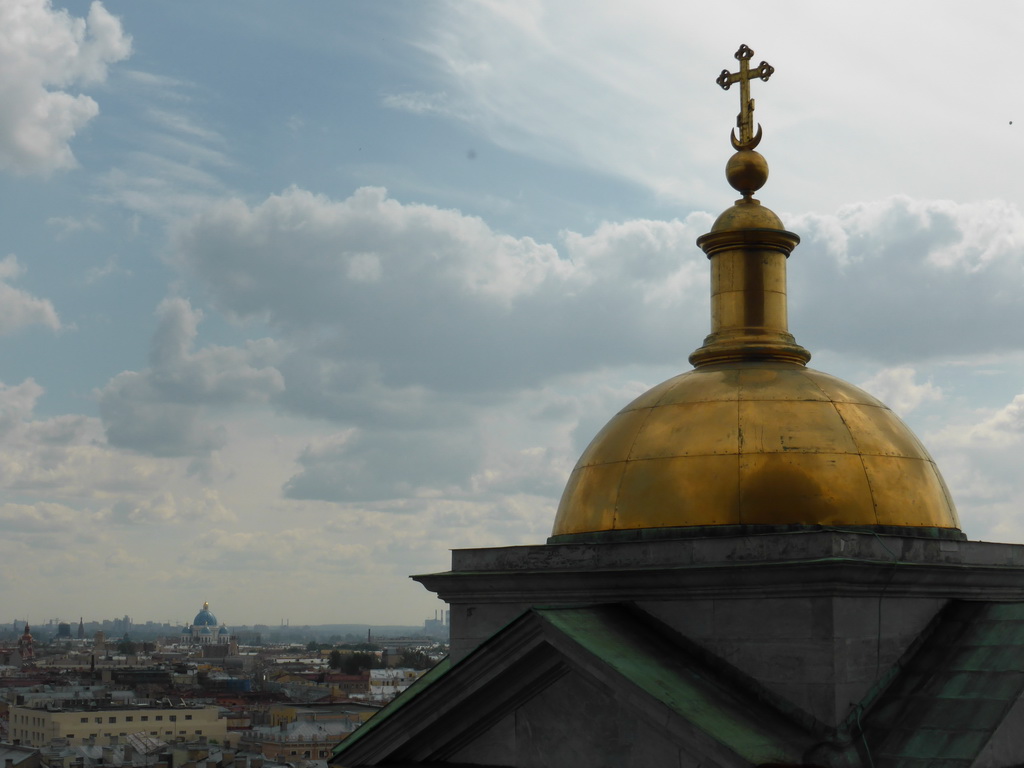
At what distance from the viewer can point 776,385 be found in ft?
43.0

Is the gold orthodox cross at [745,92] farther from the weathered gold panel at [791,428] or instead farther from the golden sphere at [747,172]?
the weathered gold panel at [791,428]

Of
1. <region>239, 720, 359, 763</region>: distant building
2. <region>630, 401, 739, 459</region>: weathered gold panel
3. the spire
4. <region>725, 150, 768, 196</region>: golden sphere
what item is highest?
<region>725, 150, 768, 196</region>: golden sphere

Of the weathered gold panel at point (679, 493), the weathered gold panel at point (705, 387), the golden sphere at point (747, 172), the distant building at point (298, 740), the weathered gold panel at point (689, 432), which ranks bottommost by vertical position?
the distant building at point (298, 740)

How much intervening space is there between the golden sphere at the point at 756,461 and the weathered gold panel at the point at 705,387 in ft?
0.04

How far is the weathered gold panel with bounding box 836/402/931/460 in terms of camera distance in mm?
12758

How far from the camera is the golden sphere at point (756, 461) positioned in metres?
12.2

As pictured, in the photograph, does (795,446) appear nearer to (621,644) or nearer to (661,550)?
(661,550)

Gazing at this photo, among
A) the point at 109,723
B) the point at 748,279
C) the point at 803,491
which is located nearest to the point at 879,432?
the point at 803,491

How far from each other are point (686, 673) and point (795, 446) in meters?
2.31

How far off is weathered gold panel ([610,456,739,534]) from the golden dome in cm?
1

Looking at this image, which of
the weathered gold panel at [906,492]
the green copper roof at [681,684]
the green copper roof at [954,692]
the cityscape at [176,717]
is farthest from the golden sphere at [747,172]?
the cityscape at [176,717]

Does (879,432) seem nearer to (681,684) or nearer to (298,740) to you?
(681,684)

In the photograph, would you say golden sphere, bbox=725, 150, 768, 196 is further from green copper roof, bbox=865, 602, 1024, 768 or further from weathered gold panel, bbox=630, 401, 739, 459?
green copper roof, bbox=865, 602, 1024, 768

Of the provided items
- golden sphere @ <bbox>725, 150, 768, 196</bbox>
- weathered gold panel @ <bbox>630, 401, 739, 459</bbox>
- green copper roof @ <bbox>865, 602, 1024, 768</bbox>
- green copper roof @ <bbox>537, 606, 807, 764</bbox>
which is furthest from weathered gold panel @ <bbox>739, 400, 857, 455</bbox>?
golden sphere @ <bbox>725, 150, 768, 196</bbox>
